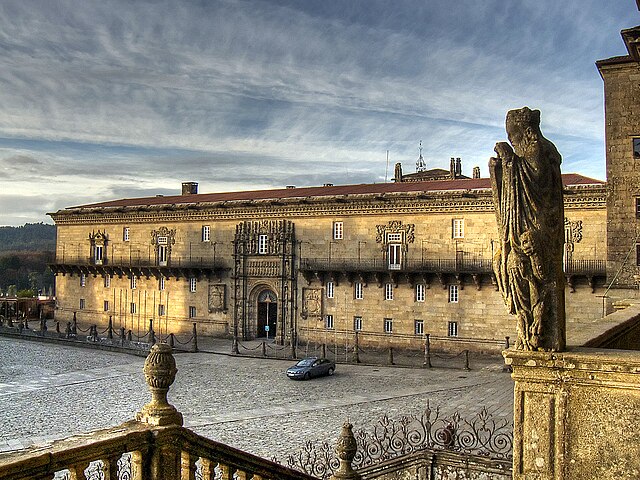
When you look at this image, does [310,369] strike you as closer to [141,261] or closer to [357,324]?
[357,324]

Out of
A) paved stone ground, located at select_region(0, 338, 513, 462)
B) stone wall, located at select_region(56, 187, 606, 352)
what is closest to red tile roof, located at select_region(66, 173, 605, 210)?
stone wall, located at select_region(56, 187, 606, 352)

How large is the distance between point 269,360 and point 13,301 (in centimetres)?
2842

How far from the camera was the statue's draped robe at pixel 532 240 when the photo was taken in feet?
15.7

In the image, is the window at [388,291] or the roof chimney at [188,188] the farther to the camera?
the roof chimney at [188,188]

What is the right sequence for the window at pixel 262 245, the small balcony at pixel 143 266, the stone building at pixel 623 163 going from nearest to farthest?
the stone building at pixel 623 163, the window at pixel 262 245, the small balcony at pixel 143 266

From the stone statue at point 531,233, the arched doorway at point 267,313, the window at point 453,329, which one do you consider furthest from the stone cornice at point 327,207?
the stone statue at point 531,233

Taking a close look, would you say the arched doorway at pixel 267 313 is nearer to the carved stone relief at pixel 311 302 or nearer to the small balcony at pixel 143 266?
the carved stone relief at pixel 311 302

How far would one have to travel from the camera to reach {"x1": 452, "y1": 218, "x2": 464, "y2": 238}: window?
99.6ft

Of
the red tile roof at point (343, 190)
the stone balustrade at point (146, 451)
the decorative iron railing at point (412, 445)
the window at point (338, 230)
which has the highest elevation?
the red tile roof at point (343, 190)

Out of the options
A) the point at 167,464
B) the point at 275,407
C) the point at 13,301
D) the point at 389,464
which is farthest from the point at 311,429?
the point at 13,301

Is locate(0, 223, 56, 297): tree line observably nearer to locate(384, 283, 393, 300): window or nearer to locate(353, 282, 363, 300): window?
locate(353, 282, 363, 300): window

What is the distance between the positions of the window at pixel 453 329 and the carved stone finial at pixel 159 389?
1032 inches

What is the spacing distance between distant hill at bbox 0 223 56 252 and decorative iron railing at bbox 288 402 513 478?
145 meters

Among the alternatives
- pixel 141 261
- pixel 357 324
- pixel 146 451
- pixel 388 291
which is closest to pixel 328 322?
pixel 357 324
